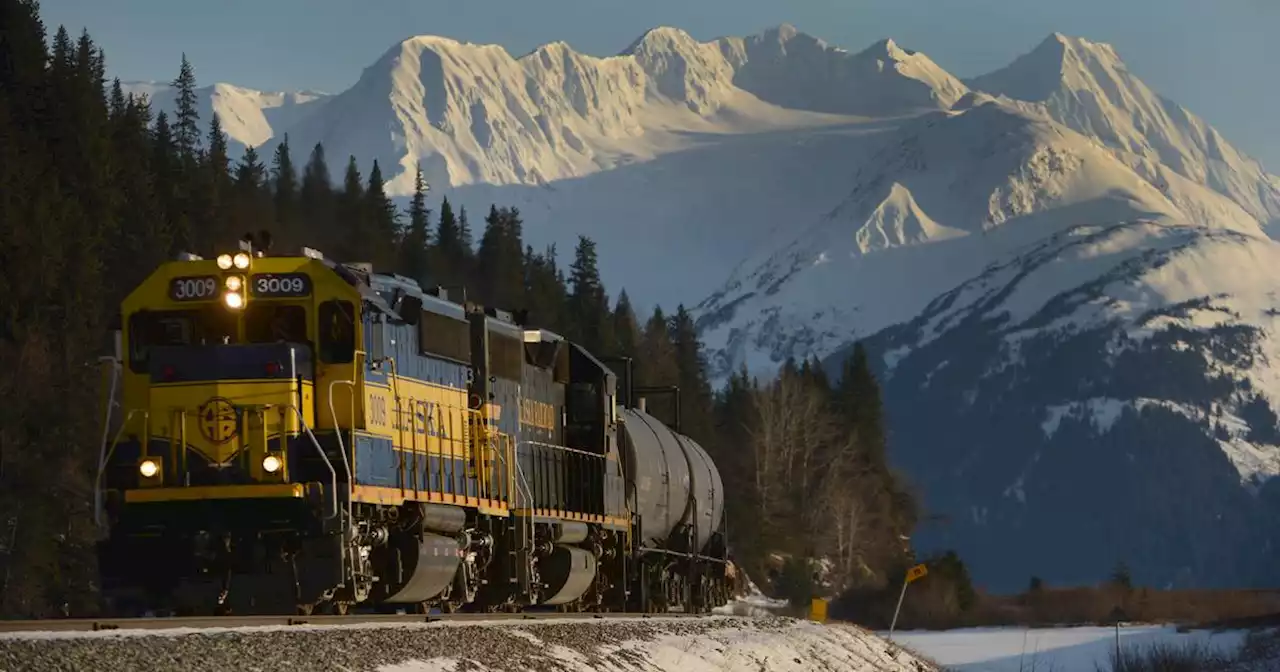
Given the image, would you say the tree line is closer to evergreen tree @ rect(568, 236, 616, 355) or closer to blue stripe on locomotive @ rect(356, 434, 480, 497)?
evergreen tree @ rect(568, 236, 616, 355)

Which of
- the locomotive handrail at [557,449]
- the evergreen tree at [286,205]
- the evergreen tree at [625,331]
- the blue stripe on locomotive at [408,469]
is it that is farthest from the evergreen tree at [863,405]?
the blue stripe on locomotive at [408,469]

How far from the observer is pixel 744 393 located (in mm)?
140750

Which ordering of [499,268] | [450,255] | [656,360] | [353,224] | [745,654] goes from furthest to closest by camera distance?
[450,255] < [499,268] < [656,360] < [353,224] < [745,654]

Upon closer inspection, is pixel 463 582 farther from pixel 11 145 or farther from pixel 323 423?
pixel 11 145

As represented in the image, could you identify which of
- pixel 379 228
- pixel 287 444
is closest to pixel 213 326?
pixel 287 444

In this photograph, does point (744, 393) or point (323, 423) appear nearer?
point (323, 423)

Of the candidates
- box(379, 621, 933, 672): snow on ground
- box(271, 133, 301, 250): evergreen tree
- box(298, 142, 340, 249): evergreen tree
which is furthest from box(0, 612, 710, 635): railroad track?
box(298, 142, 340, 249): evergreen tree

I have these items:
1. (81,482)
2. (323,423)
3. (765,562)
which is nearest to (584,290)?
(765,562)

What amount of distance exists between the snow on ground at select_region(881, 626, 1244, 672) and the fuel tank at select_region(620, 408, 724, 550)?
1028cm

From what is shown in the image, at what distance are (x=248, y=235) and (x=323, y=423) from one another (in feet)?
8.89

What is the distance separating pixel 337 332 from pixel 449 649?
5.71 m

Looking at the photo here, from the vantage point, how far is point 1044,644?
71500mm

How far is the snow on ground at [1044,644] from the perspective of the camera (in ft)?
192

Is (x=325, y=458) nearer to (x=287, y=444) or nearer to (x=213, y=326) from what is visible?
(x=287, y=444)
